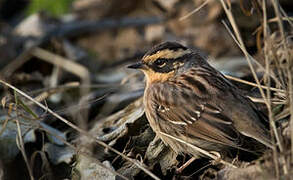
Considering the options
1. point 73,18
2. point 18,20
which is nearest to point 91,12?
point 73,18

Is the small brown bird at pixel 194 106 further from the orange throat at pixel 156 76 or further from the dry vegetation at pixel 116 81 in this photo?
the dry vegetation at pixel 116 81

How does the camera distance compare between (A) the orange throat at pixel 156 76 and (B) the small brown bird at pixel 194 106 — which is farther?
(A) the orange throat at pixel 156 76

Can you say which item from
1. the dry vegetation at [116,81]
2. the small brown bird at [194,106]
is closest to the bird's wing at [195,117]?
the small brown bird at [194,106]

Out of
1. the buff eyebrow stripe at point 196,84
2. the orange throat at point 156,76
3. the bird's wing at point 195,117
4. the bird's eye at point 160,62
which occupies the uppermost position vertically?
the bird's eye at point 160,62

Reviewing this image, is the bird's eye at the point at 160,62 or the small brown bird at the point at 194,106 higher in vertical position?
the bird's eye at the point at 160,62

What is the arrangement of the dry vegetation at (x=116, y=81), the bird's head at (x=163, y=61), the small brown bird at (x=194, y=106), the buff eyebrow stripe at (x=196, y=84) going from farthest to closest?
1. the bird's head at (x=163, y=61)
2. the buff eyebrow stripe at (x=196, y=84)
3. the small brown bird at (x=194, y=106)
4. the dry vegetation at (x=116, y=81)

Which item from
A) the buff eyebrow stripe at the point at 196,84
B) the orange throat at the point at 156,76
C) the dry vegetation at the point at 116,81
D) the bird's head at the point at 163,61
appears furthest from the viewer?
the orange throat at the point at 156,76

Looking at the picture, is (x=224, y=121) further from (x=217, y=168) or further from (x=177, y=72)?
(x=177, y=72)

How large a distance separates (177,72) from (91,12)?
217 inches

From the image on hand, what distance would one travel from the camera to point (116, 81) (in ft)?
28.6

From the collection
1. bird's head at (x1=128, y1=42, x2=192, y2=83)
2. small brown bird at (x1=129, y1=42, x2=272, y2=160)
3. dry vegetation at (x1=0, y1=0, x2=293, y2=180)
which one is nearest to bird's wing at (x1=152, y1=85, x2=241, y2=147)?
small brown bird at (x1=129, y1=42, x2=272, y2=160)

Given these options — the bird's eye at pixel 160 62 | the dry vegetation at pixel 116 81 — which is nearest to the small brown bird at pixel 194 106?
the bird's eye at pixel 160 62

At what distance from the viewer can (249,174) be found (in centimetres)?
411

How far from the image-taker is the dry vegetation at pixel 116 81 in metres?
4.42
